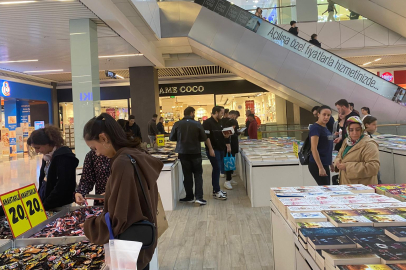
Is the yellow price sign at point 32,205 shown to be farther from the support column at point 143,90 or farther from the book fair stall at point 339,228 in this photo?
the support column at point 143,90

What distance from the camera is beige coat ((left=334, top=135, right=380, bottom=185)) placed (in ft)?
9.30

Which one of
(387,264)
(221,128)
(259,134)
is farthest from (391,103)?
(387,264)

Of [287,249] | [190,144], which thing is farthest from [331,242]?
[190,144]

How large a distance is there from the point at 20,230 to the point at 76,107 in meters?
4.81

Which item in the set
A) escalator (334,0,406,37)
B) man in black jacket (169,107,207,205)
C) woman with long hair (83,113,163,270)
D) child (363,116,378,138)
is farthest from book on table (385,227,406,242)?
escalator (334,0,406,37)

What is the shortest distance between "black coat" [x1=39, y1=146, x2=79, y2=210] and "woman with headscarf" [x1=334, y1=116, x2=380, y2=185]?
2.57 meters

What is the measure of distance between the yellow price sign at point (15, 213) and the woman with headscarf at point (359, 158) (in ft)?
9.14

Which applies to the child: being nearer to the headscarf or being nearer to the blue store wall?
the headscarf

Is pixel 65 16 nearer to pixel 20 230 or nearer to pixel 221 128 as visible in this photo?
pixel 221 128

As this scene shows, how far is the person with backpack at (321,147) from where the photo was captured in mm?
3627

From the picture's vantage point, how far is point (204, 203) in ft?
17.5

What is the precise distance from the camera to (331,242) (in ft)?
4.82

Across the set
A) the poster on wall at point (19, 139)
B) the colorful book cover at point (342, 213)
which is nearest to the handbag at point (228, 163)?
the colorful book cover at point (342, 213)

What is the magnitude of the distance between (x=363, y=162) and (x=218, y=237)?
1.96 metres
